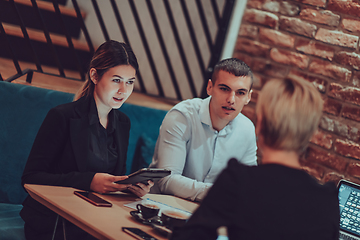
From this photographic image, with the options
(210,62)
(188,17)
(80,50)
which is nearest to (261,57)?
(210,62)

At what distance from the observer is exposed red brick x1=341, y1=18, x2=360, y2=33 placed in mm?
2453

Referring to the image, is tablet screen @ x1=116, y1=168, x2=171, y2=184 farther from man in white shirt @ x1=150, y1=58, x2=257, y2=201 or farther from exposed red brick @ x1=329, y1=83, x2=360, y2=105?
exposed red brick @ x1=329, y1=83, x2=360, y2=105

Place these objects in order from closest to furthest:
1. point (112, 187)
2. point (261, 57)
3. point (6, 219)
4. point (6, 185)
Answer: point (112, 187)
point (6, 219)
point (6, 185)
point (261, 57)

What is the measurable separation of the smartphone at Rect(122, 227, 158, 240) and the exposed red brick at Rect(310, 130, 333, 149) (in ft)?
5.53

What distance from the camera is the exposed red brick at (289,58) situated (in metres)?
2.62

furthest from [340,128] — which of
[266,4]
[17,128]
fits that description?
[17,128]

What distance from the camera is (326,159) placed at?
2504 mm

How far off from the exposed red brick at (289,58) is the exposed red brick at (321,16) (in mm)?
253

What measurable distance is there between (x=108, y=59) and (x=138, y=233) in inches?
35.5

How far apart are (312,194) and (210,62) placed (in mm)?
2264

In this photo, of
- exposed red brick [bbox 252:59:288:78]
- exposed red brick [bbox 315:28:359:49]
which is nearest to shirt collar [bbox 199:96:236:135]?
exposed red brick [bbox 252:59:288:78]

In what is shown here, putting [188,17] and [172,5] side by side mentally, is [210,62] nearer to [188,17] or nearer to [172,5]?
[188,17]

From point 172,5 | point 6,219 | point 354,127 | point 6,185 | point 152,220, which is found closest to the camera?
point 152,220

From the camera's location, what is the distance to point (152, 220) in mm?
1359
